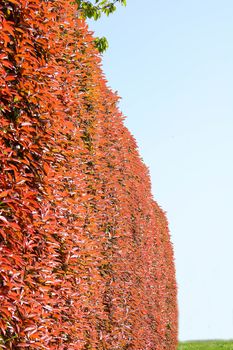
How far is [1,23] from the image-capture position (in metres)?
4.88

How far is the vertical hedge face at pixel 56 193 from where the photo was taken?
500cm

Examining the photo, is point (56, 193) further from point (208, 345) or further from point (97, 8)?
point (208, 345)

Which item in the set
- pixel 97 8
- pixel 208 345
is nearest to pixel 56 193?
pixel 97 8

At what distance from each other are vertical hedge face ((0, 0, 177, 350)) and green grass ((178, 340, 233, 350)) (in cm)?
1986

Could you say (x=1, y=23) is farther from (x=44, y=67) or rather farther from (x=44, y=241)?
(x=44, y=241)

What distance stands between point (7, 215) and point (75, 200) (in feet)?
7.19

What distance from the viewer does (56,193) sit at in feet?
20.2

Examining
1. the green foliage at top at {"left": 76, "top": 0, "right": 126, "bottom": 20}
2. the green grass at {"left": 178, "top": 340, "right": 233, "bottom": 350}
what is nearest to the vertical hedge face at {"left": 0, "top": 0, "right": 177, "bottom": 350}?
the green foliage at top at {"left": 76, "top": 0, "right": 126, "bottom": 20}

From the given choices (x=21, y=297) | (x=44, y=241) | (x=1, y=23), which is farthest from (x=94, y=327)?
(x=1, y=23)

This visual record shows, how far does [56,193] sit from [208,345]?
28.2 meters

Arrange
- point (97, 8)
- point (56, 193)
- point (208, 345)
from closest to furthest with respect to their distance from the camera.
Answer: point (56, 193), point (97, 8), point (208, 345)

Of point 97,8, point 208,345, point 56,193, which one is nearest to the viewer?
point 56,193

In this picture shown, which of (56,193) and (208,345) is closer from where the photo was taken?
(56,193)

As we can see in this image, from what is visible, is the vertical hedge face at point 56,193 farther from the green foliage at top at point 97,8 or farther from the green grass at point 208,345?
the green grass at point 208,345
